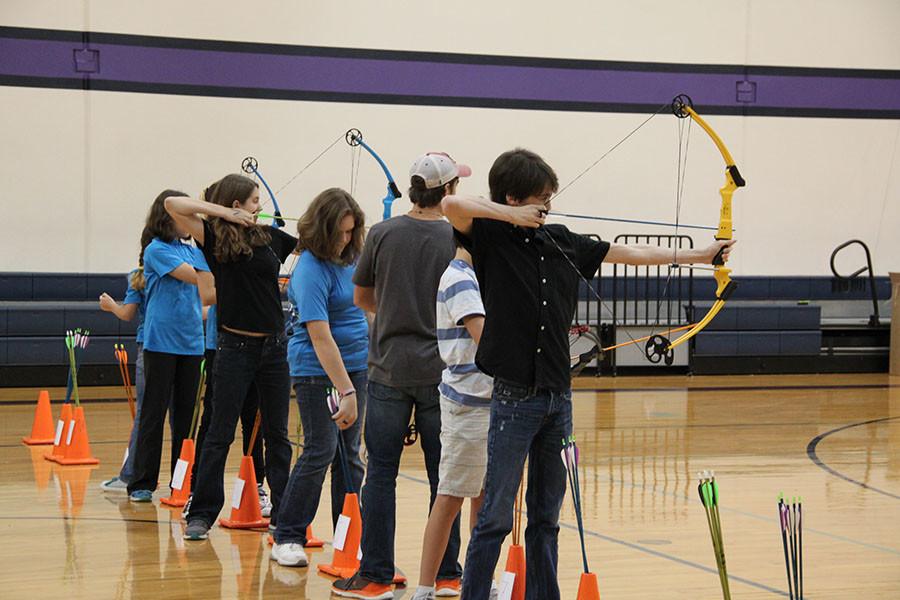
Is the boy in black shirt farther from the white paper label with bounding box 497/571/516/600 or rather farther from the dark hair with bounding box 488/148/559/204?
the white paper label with bounding box 497/571/516/600

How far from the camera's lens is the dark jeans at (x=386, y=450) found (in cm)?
360

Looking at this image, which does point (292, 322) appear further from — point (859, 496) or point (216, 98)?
point (216, 98)

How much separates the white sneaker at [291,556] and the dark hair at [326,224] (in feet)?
3.17

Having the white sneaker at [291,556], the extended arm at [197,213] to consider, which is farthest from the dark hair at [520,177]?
the white sneaker at [291,556]

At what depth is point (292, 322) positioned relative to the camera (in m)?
4.20

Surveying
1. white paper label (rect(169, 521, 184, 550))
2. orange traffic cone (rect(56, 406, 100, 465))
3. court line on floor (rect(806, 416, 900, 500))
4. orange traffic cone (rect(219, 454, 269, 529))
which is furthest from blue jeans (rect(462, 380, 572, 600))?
orange traffic cone (rect(56, 406, 100, 465))

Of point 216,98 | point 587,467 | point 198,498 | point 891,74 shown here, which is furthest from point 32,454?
point 891,74

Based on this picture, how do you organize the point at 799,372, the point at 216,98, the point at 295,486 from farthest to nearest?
1. the point at 799,372
2. the point at 216,98
3. the point at 295,486

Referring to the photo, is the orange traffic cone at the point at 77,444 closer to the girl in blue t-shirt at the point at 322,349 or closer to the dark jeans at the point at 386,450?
the girl in blue t-shirt at the point at 322,349

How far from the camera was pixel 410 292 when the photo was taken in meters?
3.57

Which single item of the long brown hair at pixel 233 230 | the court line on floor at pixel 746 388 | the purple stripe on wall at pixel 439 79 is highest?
the purple stripe on wall at pixel 439 79

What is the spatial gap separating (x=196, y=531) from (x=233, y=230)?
109 cm

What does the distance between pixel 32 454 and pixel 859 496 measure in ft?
13.5

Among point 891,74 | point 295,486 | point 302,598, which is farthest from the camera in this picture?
point 891,74
